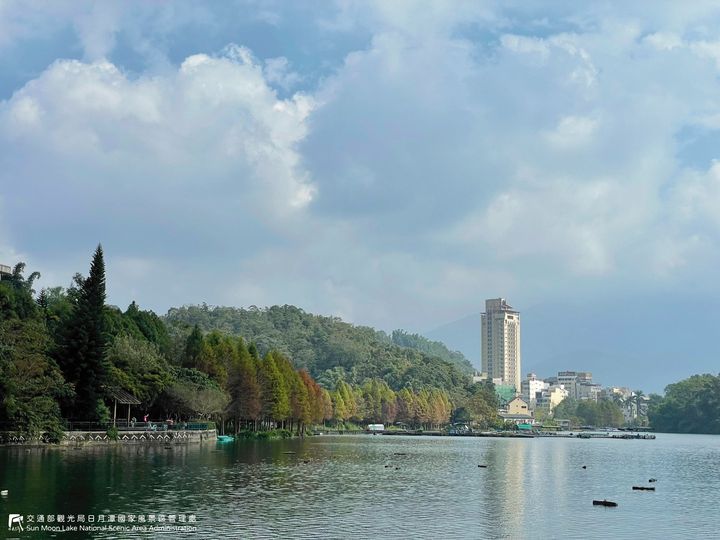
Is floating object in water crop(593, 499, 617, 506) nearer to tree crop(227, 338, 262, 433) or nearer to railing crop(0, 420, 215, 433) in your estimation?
railing crop(0, 420, 215, 433)

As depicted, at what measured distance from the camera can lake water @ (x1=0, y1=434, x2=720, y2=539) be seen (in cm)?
3120

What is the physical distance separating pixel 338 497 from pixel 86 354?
37.9 meters

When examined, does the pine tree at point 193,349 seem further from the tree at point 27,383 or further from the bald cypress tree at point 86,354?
the tree at point 27,383

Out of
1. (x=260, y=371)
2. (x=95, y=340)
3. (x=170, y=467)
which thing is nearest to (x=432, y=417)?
(x=260, y=371)

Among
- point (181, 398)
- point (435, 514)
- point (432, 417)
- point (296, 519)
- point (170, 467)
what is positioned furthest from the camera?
point (432, 417)

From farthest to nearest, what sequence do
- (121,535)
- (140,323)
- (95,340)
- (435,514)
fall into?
(140,323), (95,340), (435,514), (121,535)

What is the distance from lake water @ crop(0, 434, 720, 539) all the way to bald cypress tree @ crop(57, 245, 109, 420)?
6001 millimetres

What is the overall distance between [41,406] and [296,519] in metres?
36.1

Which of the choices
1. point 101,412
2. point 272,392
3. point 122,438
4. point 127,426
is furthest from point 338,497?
point 272,392

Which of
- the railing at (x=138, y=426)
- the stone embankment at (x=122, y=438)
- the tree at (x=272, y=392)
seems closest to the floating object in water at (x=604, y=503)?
the stone embankment at (x=122, y=438)

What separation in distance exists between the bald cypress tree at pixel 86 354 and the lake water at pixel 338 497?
6001 mm

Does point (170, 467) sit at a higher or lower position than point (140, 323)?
lower

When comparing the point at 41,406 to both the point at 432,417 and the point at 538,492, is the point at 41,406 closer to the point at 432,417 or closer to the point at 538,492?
the point at 538,492

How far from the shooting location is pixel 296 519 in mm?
32469
